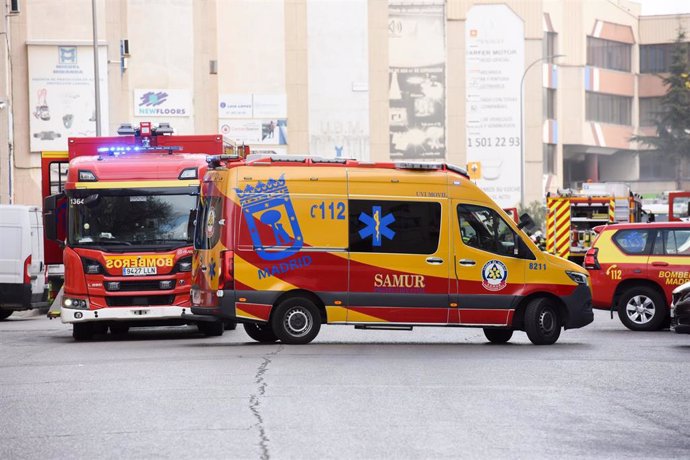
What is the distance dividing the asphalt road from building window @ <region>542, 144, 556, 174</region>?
79766 mm

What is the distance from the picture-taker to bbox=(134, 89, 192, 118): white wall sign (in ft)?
247

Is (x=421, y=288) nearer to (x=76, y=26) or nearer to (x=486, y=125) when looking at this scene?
(x=76, y=26)

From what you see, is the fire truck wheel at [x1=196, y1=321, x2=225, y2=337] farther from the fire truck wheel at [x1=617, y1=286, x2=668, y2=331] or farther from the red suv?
the fire truck wheel at [x1=617, y1=286, x2=668, y2=331]

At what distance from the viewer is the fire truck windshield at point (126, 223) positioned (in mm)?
20625

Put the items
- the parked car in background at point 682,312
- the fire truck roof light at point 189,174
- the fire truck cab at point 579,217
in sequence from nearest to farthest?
the parked car in background at point 682,312 < the fire truck roof light at point 189,174 < the fire truck cab at point 579,217

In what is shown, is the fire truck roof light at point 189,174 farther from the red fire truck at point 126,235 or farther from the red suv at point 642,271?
the red suv at point 642,271

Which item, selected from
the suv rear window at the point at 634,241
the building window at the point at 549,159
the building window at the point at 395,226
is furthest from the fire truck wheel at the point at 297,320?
the building window at the point at 549,159

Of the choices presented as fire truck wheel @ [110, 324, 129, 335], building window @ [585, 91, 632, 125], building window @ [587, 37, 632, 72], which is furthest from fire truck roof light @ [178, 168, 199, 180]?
building window @ [587, 37, 632, 72]

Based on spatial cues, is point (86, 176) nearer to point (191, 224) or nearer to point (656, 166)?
point (191, 224)

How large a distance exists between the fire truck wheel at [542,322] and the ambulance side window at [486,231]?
78 cm

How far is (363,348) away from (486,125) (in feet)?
240

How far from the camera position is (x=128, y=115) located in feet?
244

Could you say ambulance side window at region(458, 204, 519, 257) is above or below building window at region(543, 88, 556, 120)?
below

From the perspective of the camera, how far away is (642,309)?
76.4 feet
